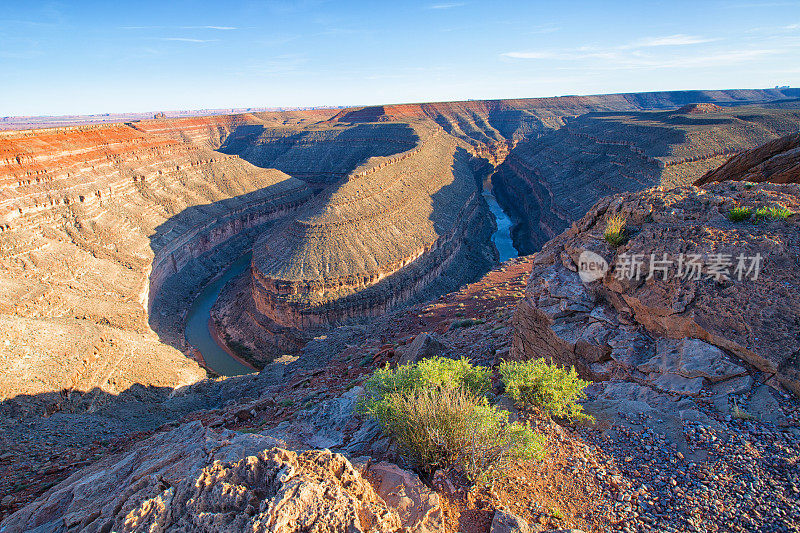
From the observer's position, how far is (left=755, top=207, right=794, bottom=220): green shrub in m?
10.1

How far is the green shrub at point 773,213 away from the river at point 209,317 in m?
33.3

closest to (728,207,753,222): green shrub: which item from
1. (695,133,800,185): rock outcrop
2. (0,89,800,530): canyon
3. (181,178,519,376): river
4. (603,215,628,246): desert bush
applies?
(0,89,800,530): canyon

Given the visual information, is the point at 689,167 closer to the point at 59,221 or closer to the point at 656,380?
the point at 656,380

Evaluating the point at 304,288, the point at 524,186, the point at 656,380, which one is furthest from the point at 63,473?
the point at 524,186

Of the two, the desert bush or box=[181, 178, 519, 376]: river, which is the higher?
the desert bush

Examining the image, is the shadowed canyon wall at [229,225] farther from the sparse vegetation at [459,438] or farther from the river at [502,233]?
the sparse vegetation at [459,438]

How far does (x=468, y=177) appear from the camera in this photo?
79688 mm

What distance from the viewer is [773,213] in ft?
33.7

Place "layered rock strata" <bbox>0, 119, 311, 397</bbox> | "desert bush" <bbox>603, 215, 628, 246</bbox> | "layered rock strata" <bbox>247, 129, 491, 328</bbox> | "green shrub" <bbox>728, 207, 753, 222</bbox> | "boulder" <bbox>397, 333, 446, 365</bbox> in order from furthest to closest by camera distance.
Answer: "layered rock strata" <bbox>247, 129, 491, 328</bbox>
"layered rock strata" <bbox>0, 119, 311, 397</bbox>
"boulder" <bbox>397, 333, 446, 365</bbox>
"desert bush" <bbox>603, 215, 628, 246</bbox>
"green shrub" <bbox>728, 207, 753, 222</bbox>

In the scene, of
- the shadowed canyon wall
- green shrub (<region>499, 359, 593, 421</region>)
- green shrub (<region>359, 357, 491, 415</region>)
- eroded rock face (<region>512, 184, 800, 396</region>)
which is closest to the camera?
green shrub (<region>499, 359, 593, 421</region>)

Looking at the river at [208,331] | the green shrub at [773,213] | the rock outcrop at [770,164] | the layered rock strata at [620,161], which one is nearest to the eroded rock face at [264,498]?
the green shrub at [773,213]

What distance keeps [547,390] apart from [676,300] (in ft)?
14.0

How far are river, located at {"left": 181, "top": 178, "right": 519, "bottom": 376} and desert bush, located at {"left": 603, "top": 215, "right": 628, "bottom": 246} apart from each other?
30.0 meters

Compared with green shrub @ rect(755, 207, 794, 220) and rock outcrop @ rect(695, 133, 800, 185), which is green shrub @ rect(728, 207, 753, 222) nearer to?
green shrub @ rect(755, 207, 794, 220)
